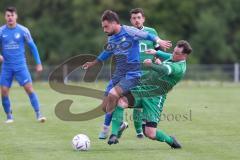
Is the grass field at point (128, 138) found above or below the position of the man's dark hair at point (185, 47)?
below

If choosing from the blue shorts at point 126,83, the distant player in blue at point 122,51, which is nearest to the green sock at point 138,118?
the distant player in blue at point 122,51

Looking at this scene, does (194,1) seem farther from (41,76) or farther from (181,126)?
(181,126)

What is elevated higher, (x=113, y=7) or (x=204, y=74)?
(x=113, y=7)

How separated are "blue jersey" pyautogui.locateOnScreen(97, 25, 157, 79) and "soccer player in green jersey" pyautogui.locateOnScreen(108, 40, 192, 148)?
294mm

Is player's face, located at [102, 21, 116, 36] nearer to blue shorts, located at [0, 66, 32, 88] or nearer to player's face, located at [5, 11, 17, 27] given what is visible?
player's face, located at [5, 11, 17, 27]

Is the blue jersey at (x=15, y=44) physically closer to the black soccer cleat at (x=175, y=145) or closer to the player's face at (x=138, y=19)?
the player's face at (x=138, y=19)

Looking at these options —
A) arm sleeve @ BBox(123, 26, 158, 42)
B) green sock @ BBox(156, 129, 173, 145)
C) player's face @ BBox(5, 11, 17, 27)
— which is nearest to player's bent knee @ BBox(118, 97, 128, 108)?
green sock @ BBox(156, 129, 173, 145)

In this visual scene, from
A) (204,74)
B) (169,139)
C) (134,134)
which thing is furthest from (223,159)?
(204,74)

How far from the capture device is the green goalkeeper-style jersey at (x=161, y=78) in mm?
10805

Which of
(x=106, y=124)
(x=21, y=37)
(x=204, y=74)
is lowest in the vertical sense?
(x=204, y=74)

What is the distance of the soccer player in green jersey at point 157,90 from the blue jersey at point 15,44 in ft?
13.1

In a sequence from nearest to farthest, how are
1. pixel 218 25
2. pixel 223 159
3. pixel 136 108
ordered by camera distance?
pixel 223 159 → pixel 136 108 → pixel 218 25

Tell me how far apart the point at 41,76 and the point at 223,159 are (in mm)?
31816

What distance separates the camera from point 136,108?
12.0 metres
